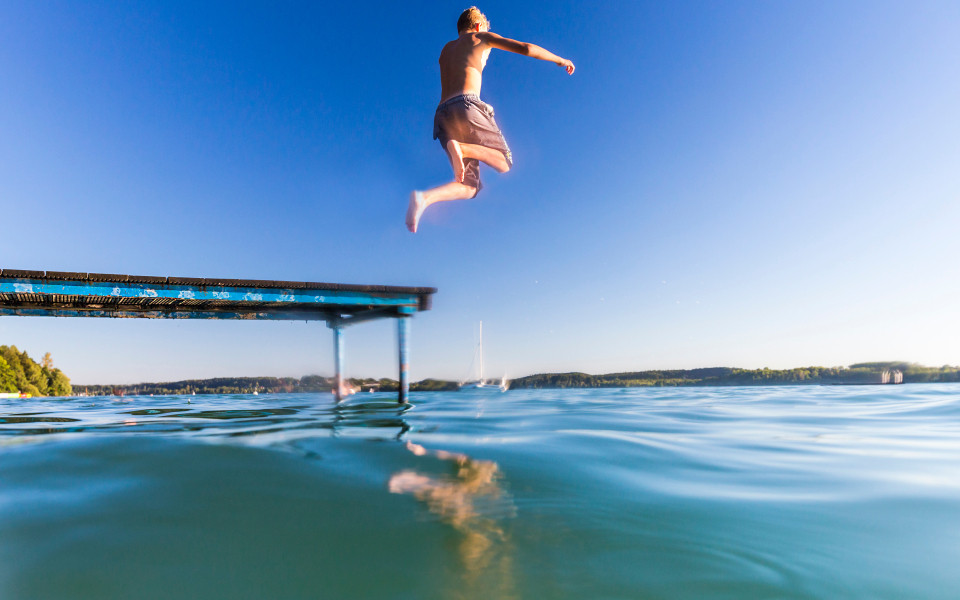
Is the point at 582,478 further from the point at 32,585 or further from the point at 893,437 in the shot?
the point at 893,437

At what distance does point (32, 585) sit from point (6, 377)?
2911 inches

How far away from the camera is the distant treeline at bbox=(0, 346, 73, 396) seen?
166ft

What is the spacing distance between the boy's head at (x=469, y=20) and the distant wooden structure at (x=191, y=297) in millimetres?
6791

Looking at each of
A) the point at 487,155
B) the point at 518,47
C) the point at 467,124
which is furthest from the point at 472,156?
the point at 518,47

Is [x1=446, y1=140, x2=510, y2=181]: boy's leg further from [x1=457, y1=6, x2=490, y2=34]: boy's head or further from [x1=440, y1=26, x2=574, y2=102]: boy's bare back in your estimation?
[x1=457, y1=6, x2=490, y2=34]: boy's head

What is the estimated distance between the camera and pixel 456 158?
3670 millimetres

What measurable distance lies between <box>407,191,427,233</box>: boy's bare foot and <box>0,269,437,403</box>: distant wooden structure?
21.2 feet

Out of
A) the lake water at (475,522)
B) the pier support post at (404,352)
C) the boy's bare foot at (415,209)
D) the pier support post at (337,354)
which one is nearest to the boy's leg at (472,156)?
the boy's bare foot at (415,209)

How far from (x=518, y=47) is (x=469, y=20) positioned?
65cm

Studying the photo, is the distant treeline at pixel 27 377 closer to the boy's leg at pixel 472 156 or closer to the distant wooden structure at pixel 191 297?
the distant wooden structure at pixel 191 297

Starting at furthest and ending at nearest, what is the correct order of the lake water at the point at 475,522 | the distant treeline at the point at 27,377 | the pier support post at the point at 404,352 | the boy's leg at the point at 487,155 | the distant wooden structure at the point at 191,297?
the distant treeline at the point at 27,377 → the pier support post at the point at 404,352 → the distant wooden structure at the point at 191,297 → the boy's leg at the point at 487,155 → the lake water at the point at 475,522

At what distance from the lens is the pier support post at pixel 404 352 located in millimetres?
10680

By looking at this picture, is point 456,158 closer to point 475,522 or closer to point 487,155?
point 487,155

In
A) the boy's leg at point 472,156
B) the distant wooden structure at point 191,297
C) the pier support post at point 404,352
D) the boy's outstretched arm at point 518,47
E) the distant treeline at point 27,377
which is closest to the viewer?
the boy's outstretched arm at point 518,47
